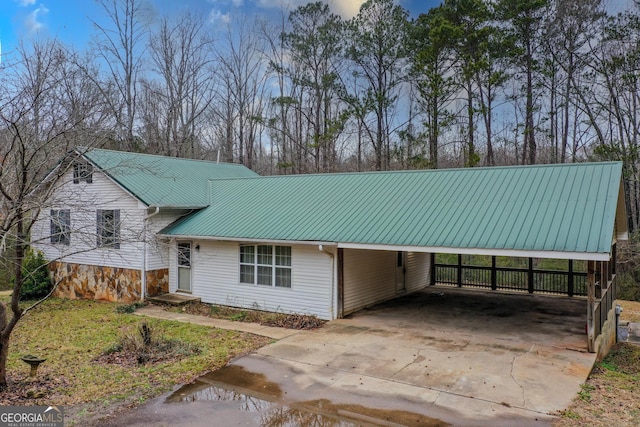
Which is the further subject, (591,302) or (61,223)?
(591,302)

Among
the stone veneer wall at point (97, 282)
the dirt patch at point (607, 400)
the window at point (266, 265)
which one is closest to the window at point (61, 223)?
the stone veneer wall at point (97, 282)

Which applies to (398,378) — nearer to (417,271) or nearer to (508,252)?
(508,252)

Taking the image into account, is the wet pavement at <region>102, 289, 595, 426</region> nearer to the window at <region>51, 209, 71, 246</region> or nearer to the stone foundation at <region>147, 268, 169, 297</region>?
the window at <region>51, 209, 71, 246</region>

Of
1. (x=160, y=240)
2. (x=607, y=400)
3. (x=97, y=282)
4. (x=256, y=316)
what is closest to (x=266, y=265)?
(x=256, y=316)

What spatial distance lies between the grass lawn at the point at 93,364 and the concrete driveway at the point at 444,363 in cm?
103

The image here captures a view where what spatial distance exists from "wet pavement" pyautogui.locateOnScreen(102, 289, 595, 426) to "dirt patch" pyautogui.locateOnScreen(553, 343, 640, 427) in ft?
0.69

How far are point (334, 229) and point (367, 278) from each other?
2407mm

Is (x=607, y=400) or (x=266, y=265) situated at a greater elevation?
(x=266, y=265)

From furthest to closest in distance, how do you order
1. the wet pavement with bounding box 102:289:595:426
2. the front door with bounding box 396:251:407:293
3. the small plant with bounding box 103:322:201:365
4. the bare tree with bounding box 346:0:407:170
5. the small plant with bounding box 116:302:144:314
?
the bare tree with bounding box 346:0:407:170 → the front door with bounding box 396:251:407:293 → the small plant with bounding box 116:302:144:314 → the small plant with bounding box 103:322:201:365 → the wet pavement with bounding box 102:289:595:426

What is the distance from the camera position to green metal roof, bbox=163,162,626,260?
31.8 ft

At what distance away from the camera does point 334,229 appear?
39.4 feet

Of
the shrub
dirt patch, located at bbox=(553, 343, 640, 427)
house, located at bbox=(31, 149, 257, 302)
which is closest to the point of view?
dirt patch, located at bbox=(553, 343, 640, 427)

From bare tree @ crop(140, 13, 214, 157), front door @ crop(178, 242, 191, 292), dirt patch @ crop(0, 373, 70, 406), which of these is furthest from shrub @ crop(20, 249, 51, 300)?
bare tree @ crop(140, 13, 214, 157)

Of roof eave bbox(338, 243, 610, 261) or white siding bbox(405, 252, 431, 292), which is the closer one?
roof eave bbox(338, 243, 610, 261)
